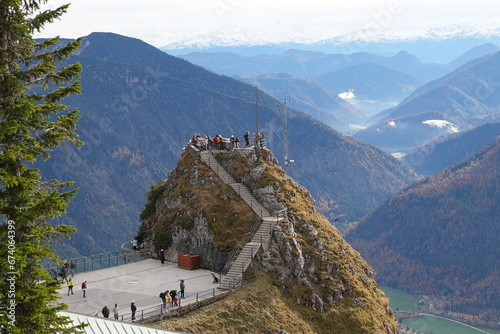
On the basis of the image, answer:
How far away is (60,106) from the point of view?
113 feet

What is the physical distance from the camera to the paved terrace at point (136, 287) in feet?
213

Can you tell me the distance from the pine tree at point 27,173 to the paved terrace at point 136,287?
2961 cm

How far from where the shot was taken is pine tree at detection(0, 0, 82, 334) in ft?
104

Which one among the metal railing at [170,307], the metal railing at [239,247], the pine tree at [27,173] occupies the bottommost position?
the metal railing at [170,307]

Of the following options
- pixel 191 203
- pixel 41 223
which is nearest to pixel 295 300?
pixel 191 203

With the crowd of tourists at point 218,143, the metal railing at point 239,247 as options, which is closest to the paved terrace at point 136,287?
the metal railing at point 239,247

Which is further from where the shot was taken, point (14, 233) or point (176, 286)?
point (176, 286)

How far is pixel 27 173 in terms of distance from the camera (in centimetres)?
3366

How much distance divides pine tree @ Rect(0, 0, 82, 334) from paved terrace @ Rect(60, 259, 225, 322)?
2961 cm

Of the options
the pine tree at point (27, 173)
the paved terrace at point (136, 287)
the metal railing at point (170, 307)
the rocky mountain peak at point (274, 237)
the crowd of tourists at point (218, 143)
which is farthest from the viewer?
the crowd of tourists at point (218, 143)

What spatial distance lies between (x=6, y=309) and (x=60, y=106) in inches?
403

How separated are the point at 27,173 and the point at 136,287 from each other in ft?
133

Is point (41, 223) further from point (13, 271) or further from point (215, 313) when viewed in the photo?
point (215, 313)

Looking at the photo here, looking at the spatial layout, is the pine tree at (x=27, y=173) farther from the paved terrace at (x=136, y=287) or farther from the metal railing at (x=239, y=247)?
the metal railing at (x=239, y=247)
